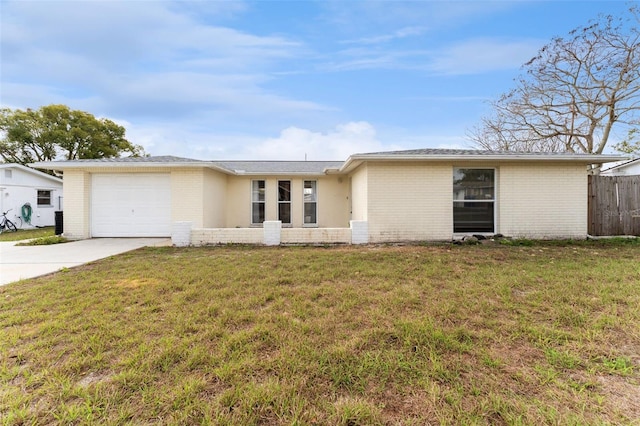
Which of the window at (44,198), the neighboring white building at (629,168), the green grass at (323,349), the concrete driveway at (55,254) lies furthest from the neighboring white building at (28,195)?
the neighboring white building at (629,168)

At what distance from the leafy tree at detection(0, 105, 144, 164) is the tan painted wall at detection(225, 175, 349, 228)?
20.8 m

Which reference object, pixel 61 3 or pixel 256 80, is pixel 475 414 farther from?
pixel 256 80

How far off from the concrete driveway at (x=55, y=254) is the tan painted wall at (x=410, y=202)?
665cm

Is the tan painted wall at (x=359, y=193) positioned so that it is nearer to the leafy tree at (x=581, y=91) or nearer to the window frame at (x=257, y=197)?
the window frame at (x=257, y=197)

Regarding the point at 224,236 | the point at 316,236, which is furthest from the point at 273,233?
the point at 224,236

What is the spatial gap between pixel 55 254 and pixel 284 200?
24.9 ft

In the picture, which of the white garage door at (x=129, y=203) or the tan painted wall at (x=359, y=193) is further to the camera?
the white garage door at (x=129, y=203)

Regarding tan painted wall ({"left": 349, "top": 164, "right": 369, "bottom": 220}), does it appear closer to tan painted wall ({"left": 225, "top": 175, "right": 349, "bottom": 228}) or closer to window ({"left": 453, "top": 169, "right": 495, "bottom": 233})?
tan painted wall ({"left": 225, "top": 175, "right": 349, "bottom": 228})

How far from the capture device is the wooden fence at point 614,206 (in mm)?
9250

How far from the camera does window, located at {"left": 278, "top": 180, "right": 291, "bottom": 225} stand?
12.6 metres

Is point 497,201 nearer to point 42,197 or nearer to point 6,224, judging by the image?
point 6,224

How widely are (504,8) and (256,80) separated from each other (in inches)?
348

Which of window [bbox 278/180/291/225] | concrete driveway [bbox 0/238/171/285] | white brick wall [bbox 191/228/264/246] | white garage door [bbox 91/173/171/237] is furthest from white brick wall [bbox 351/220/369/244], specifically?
white garage door [bbox 91/173/171/237]

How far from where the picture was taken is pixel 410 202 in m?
8.83
